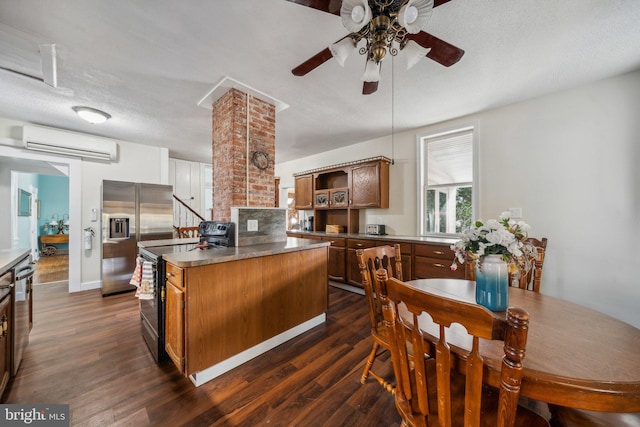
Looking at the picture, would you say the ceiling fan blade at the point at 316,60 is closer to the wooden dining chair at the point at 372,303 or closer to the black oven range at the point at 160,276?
the wooden dining chair at the point at 372,303

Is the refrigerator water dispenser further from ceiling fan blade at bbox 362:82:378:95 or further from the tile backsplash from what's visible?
ceiling fan blade at bbox 362:82:378:95

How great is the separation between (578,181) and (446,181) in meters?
1.32

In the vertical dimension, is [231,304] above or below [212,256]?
below

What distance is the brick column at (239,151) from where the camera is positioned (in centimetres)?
240

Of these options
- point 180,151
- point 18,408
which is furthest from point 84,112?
point 18,408

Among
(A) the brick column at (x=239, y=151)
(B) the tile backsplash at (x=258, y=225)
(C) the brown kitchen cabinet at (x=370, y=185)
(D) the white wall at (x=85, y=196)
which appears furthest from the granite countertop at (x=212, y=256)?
Answer: (D) the white wall at (x=85, y=196)

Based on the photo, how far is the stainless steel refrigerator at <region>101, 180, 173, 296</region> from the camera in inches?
139

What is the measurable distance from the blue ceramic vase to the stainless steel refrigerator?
4.48 meters

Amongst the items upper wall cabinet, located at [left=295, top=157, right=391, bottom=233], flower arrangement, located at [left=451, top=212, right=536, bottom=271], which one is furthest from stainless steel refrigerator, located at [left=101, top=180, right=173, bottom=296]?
flower arrangement, located at [left=451, top=212, right=536, bottom=271]

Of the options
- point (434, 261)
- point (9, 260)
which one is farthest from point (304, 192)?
point (9, 260)

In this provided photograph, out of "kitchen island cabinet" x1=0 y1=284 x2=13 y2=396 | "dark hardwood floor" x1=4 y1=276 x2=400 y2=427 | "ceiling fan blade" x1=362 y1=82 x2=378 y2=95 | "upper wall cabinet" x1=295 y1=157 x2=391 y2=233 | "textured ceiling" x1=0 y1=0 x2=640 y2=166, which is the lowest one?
"dark hardwood floor" x1=4 y1=276 x2=400 y2=427

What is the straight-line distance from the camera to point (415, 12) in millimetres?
1094

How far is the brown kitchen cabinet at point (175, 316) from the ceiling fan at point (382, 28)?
6.04ft

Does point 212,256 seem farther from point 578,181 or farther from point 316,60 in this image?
point 578,181
